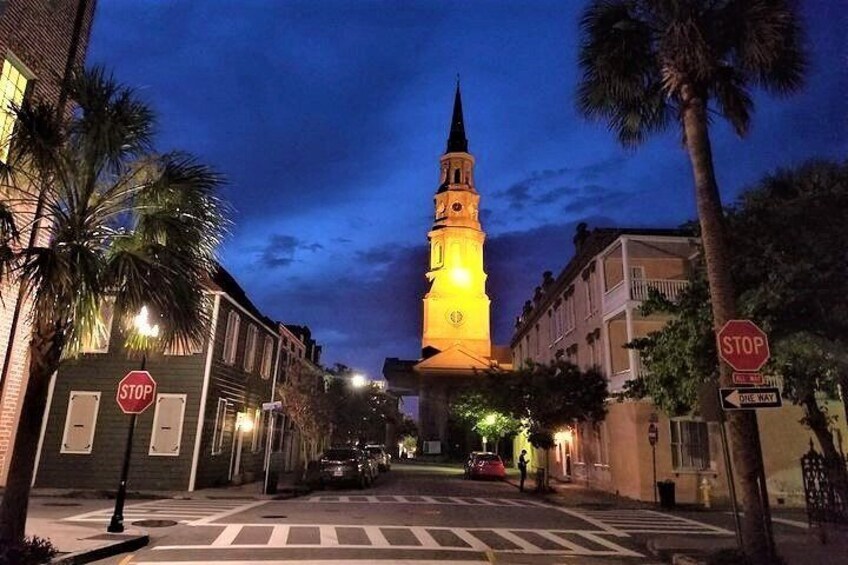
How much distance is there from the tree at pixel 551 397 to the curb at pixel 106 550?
20885 millimetres

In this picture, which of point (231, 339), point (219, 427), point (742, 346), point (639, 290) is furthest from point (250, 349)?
point (742, 346)

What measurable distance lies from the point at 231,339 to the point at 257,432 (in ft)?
20.7

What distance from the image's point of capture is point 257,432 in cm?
3028

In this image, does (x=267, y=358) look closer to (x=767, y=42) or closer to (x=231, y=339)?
(x=231, y=339)

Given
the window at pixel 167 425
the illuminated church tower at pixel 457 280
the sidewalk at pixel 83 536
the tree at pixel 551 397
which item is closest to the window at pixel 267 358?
the window at pixel 167 425

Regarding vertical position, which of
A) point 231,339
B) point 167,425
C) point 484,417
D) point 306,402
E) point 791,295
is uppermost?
point 231,339

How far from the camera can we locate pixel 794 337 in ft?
40.2

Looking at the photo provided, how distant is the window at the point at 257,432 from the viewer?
29.6 m

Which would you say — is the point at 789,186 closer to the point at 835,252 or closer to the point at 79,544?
the point at 835,252

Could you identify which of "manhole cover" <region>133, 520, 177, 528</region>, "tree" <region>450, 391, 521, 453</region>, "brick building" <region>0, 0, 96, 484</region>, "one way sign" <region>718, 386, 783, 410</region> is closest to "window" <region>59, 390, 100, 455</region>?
"manhole cover" <region>133, 520, 177, 528</region>

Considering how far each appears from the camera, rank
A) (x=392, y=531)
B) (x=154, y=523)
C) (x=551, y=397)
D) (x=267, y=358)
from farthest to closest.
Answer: (x=267, y=358), (x=551, y=397), (x=154, y=523), (x=392, y=531)

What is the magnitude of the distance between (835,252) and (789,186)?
3225 mm

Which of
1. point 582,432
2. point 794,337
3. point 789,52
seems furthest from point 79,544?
point 582,432

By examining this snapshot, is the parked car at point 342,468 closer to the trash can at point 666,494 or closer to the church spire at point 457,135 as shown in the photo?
the trash can at point 666,494
